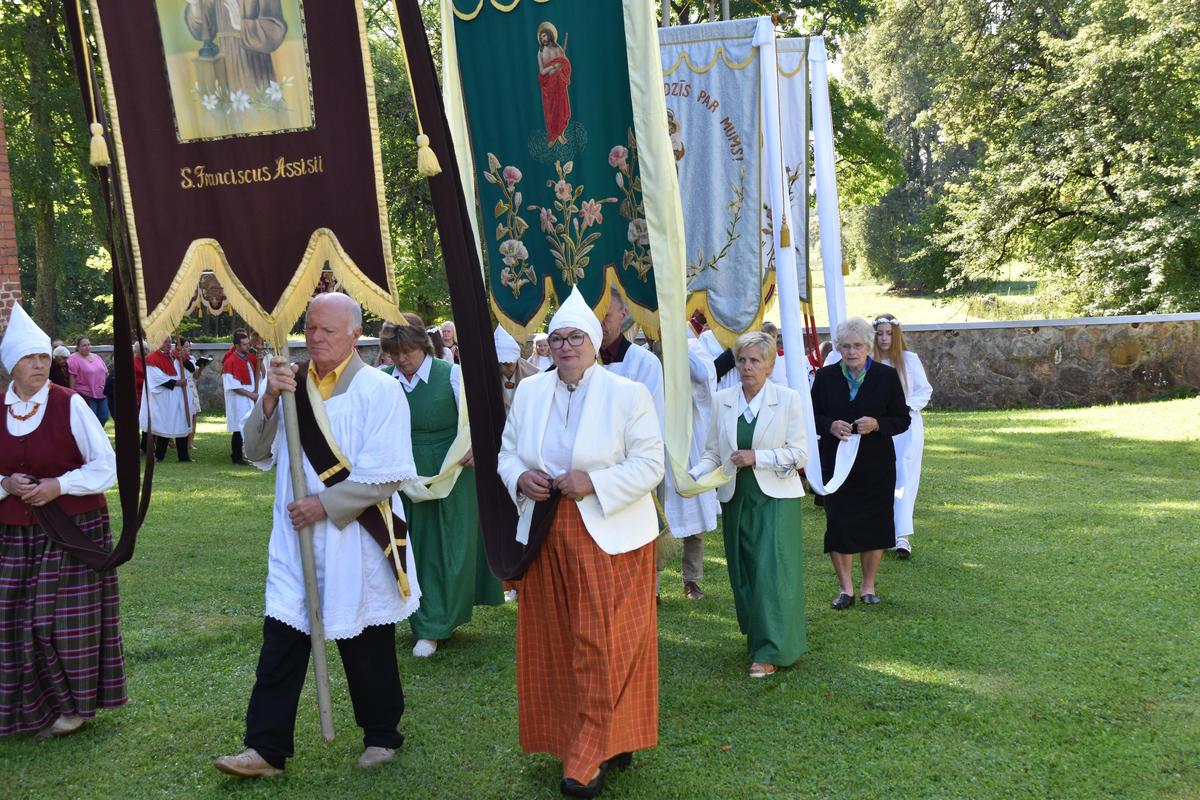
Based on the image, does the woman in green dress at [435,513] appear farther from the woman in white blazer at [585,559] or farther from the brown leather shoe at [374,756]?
the woman in white blazer at [585,559]

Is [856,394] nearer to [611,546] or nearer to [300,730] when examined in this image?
[611,546]

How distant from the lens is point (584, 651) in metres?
4.39

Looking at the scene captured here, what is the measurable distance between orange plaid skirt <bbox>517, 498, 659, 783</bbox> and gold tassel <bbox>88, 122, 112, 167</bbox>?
222 cm

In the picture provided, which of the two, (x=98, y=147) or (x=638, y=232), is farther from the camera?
(x=638, y=232)

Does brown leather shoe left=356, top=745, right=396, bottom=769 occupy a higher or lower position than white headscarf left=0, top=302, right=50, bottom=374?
lower

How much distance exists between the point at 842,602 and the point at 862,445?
42.0 inches

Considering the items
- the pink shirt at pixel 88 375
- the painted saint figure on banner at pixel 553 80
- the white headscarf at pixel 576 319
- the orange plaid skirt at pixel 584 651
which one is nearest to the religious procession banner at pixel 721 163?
the painted saint figure on banner at pixel 553 80

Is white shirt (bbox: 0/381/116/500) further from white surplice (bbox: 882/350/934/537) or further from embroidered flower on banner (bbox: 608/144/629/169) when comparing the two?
white surplice (bbox: 882/350/934/537)

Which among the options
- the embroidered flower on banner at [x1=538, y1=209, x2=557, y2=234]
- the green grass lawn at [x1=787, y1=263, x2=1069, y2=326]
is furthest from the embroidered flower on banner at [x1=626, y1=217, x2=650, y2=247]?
the green grass lawn at [x1=787, y1=263, x2=1069, y2=326]

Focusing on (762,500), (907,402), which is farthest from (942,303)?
(762,500)

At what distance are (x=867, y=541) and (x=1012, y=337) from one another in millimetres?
14414

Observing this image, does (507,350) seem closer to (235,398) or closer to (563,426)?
(563,426)

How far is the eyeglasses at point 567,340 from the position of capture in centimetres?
452

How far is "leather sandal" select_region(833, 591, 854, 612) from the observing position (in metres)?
7.15
